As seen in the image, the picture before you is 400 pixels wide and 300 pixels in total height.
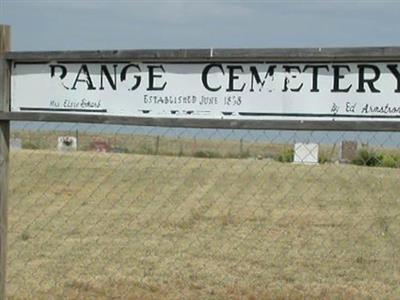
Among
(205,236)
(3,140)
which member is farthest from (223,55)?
(205,236)

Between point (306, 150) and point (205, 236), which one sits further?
point (205, 236)

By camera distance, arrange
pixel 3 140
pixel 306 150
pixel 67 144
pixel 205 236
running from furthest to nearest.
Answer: pixel 67 144 < pixel 205 236 < pixel 306 150 < pixel 3 140

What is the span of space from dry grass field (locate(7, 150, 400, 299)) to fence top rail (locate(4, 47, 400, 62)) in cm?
248

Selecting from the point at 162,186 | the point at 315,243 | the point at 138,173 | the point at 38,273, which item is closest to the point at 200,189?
the point at 162,186

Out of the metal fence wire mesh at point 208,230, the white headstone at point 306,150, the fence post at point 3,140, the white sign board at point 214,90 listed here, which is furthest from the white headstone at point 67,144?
the white sign board at point 214,90

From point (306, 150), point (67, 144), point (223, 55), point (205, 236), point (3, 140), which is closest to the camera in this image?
point (223, 55)

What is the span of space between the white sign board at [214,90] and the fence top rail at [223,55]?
51 mm

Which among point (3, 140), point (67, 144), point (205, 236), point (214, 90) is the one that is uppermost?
point (67, 144)

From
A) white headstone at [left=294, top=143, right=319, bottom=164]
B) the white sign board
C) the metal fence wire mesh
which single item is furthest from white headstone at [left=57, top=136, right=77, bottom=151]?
the white sign board

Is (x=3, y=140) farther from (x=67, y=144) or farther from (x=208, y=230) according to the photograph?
(x=67, y=144)

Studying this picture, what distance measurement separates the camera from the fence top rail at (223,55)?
12.8 feet

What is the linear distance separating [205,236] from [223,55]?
21.2ft

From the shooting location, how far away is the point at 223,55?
13.6 feet

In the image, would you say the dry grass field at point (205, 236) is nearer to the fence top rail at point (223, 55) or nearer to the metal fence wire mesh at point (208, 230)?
the metal fence wire mesh at point (208, 230)
